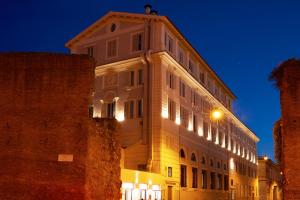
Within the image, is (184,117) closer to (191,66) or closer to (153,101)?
(153,101)

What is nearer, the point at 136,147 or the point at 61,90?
the point at 61,90

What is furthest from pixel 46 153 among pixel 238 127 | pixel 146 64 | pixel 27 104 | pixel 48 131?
pixel 238 127

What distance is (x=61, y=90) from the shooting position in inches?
679

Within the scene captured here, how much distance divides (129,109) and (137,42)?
606 cm

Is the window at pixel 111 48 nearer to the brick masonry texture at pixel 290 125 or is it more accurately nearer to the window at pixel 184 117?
the window at pixel 184 117

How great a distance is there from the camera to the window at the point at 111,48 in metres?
40.0

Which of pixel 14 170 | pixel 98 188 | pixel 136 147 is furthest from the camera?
pixel 136 147

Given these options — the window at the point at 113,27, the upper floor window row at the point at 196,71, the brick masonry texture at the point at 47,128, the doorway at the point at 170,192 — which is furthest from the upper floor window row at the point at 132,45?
the brick masonry texture at the point at 47,128

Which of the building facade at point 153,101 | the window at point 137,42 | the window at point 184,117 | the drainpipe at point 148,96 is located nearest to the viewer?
the drainpipe at point 148,96

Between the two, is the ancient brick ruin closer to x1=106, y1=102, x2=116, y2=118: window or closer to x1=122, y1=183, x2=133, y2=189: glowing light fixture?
x1=122, y1=183, x2=133, y2=189: glowing light fixture

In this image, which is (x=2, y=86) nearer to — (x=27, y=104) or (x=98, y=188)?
(x=27, y=104)

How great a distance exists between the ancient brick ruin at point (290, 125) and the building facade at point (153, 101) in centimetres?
1391

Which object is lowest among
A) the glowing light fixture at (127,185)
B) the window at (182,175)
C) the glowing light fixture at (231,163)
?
the glowing light fixture at (127,185)

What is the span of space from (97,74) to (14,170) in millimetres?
24724
